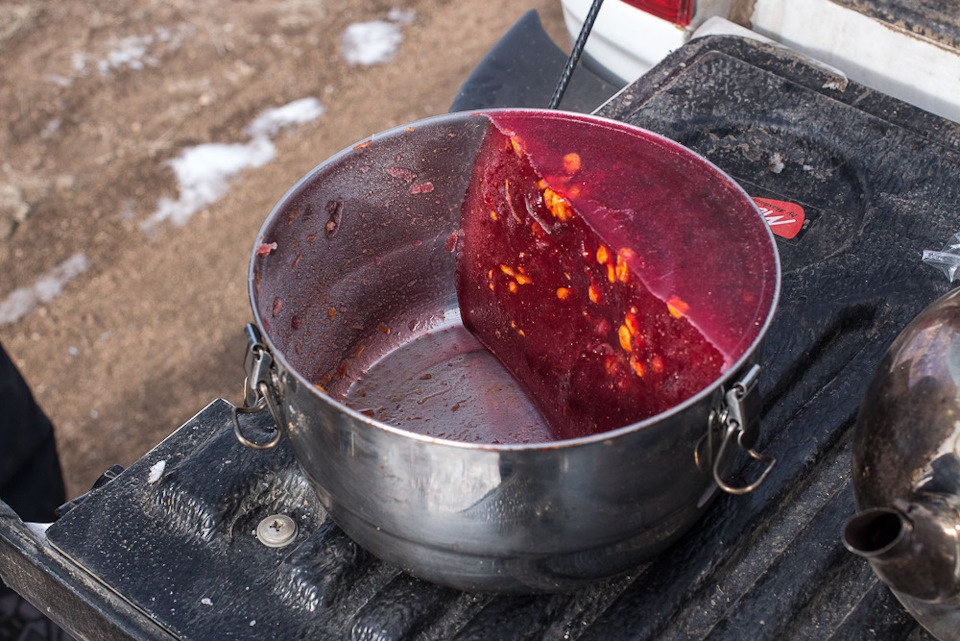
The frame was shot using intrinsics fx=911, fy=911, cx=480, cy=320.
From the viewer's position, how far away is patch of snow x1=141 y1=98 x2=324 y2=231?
3.35m

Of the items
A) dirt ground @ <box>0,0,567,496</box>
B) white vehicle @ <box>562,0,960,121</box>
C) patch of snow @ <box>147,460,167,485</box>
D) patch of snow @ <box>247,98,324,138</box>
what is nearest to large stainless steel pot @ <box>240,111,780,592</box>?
patch of snow @ <box>147,460,167,485</box>

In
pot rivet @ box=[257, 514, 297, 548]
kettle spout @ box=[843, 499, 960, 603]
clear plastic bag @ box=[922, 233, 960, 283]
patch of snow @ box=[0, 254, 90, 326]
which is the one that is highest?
kettle spout @ box=[843, 499, 960, 603]

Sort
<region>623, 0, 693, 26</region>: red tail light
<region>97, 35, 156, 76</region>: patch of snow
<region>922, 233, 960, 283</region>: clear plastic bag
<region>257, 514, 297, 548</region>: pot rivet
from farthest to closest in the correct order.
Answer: <region>97, 35, 156, 76</region>: patch of snow
<region>623, 0, 693, 26</region>: red tail light
<region>922, 233, 960, 283</region>: clear plastic bag
<region>257, 514, 297, 548</region>: pot rivet

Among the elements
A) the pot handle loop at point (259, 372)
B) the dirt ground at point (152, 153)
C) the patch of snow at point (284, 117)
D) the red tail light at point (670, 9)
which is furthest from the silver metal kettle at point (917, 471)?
the patch of snow at point (284, 117)

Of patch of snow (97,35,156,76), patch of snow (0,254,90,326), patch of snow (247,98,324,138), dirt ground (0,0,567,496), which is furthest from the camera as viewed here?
patch of snow (97,35,156,76)

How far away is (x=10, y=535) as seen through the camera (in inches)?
49.6

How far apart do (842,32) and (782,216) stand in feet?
1.52

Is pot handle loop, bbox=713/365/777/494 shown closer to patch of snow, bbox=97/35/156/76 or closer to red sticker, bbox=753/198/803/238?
red sticker, bbox=753/198/803/238

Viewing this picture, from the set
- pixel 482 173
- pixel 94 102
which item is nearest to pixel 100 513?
pixel 482 173

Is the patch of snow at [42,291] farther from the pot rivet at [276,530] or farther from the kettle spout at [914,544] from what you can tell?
the kettle spout at [914,544]

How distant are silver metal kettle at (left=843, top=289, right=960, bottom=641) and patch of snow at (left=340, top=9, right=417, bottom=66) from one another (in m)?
3.36

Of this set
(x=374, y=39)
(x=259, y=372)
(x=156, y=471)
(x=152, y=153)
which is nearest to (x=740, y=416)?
(x=259, y=372)

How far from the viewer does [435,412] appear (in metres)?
1.42

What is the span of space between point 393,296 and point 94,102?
2754 millimetres
